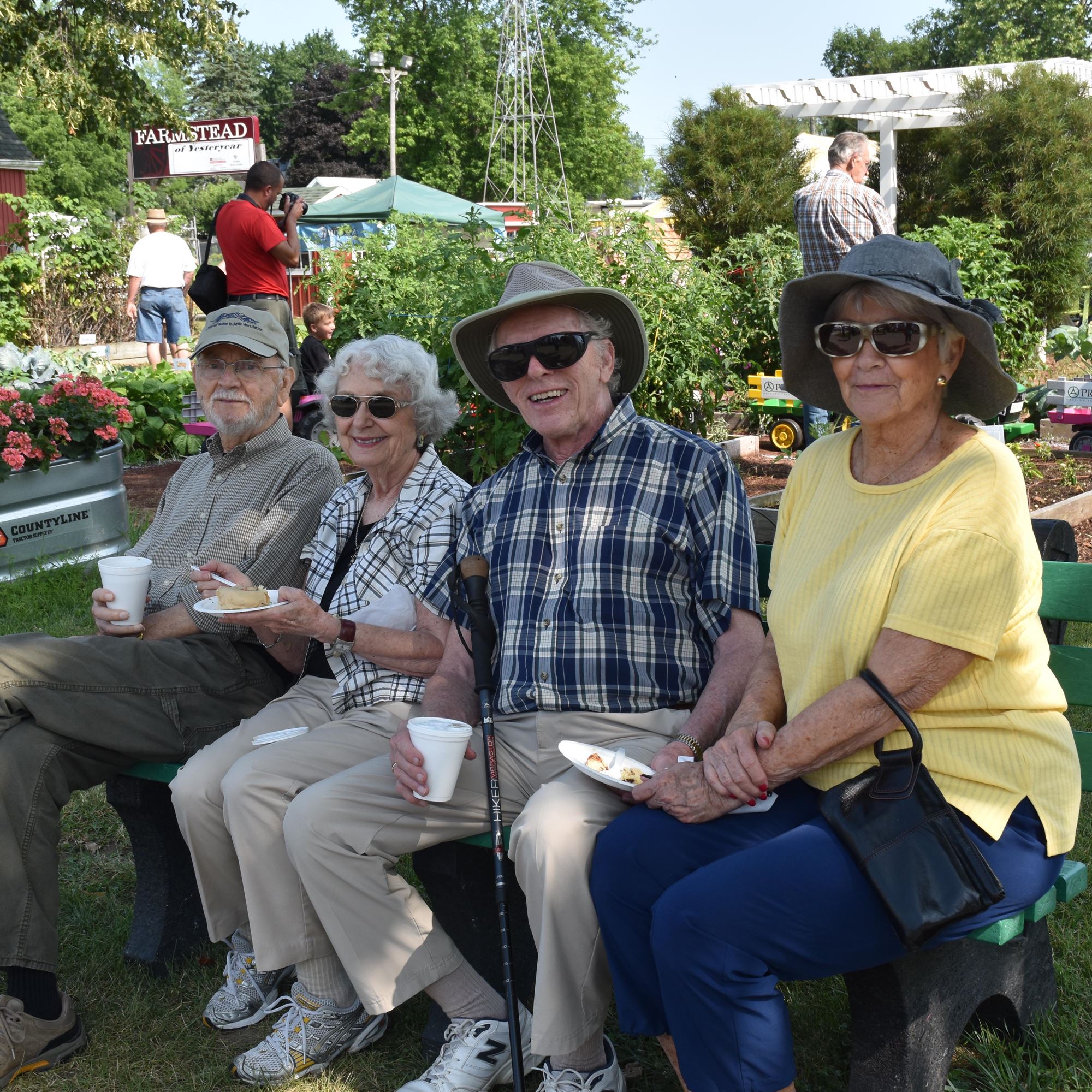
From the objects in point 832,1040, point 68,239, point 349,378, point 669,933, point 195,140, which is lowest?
point 832,1040

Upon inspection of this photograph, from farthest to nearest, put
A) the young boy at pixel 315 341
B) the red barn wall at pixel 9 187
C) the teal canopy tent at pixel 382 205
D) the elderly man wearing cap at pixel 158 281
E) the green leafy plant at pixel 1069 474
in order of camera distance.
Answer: the red barn wall at pixel 9 187, the teal canopy tent at pixel 382 205, the elderly man wearing cap at pixel 158 281, the young boy at pixel 315 341, the green leafy plant at pixel 1069 474

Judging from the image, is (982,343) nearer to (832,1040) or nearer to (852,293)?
(852,293)

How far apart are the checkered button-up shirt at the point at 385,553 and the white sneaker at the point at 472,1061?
2.85 feet

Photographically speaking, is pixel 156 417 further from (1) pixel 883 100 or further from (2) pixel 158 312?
(1) pixel 883 100

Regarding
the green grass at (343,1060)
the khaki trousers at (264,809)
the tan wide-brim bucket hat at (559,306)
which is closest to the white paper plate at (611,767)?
the khaki trousers at (264,809)

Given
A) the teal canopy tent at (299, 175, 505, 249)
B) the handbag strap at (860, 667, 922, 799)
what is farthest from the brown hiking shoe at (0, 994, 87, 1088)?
the teal canopy tent at (299, 175, 505, 249)

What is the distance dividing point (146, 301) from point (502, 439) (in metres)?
10.2

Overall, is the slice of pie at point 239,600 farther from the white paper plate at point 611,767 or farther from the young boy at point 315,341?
the young boy at point 315,341

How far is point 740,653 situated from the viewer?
2867 mm

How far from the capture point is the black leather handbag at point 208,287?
808 centimetres

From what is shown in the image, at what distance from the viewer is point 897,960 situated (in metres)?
2.26

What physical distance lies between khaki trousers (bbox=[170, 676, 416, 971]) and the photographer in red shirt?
5344mm

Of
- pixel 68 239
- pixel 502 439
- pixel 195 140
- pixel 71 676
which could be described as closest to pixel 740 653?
pixel 71 676

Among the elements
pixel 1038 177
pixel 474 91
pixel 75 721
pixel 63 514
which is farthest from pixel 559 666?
pixel 474 91
